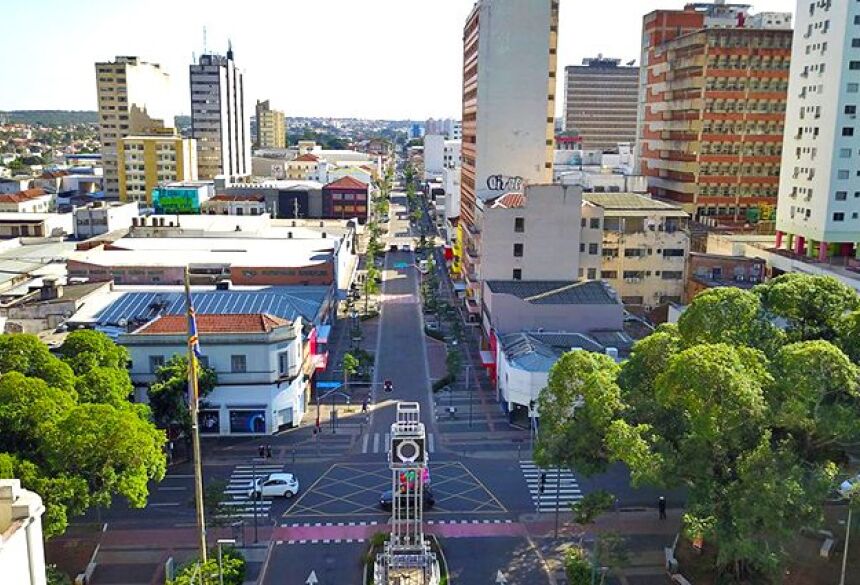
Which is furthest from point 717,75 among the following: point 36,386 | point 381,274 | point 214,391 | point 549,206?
point 36,386

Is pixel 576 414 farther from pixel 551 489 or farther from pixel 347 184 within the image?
pixel 347 184

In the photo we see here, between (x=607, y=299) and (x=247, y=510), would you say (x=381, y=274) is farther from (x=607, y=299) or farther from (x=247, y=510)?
(x=247, y=510)

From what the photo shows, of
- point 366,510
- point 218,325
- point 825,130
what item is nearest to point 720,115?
point 825,130

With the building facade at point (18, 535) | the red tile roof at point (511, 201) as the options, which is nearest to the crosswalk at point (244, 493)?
the building facade at point (18, 535)

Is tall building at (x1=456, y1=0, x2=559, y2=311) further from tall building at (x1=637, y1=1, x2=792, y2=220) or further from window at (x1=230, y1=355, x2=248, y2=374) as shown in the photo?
window at (x1=230, y1=355, x2=248, y2=374)

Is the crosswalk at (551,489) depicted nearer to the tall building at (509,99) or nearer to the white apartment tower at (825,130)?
the tall building at (509,99)

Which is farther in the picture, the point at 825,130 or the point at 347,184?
the point at 347,184

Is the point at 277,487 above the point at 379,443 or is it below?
above
